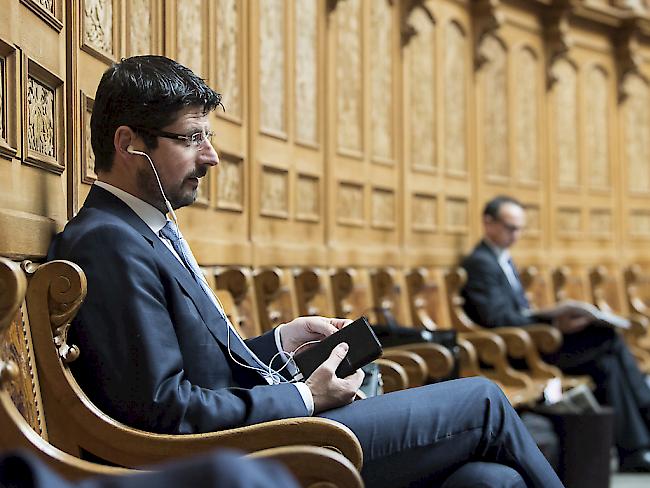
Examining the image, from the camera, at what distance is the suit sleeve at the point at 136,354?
7.93ft

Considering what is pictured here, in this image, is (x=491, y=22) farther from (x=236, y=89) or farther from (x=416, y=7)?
(x=236, y=89)

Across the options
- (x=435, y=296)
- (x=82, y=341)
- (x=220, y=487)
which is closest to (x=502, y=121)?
(x=435, y=296)

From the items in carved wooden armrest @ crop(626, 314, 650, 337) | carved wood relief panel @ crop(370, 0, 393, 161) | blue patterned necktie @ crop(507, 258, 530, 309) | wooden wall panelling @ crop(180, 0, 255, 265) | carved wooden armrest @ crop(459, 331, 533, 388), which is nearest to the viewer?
wooden wall panelling @ crop(180, 0, 255, 265)

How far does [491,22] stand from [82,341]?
20.0 feet

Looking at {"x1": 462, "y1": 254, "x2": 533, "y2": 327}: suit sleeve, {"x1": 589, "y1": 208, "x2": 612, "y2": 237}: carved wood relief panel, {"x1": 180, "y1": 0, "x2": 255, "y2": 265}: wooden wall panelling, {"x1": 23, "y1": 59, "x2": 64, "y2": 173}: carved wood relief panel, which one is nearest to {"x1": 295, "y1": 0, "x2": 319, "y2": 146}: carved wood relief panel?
{"x1": 180, "y1": 0, "x2": 255, "y2": 265}: wooden wall panelling

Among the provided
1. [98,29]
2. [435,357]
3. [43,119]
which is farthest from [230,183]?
[43,119]

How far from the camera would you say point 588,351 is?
6.73 metres

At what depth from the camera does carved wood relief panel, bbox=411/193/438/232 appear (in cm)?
753

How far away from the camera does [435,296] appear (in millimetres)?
6504

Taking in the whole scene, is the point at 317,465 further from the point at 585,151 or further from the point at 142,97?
the point at 585,151

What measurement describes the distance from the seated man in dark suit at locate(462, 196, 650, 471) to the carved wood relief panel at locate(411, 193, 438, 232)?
0.70m

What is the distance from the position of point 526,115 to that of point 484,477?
653cm

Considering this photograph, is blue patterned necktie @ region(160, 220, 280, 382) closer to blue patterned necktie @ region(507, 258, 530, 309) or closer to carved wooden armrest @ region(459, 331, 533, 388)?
carved wooden armrest @ region(459, 331, 533, 388)

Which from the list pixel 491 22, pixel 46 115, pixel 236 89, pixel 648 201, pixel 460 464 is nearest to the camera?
pixel 460 464
